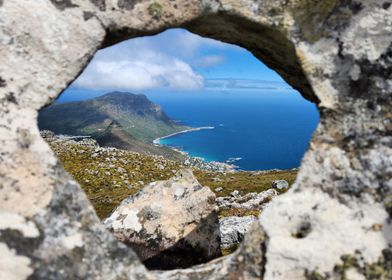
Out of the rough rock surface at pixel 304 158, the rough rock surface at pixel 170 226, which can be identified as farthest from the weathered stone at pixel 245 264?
the rough rock surface at pixel 170 226

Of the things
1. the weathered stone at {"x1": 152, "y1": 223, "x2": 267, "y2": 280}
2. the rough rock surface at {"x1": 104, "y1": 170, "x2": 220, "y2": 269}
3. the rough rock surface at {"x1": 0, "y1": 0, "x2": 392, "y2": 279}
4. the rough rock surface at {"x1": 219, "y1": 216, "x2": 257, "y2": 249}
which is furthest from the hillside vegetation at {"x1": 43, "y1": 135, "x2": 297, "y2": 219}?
the rough rock surface at {"x1": 0, "y1": 0, "x2": 392, "y2": 279}

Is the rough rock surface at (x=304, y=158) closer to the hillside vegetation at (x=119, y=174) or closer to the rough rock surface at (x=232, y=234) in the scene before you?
the rough rock surface at (x=232, y=234)

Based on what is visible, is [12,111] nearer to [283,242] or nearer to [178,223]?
[283,242]

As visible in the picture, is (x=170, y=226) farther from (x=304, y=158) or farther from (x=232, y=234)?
(x=304, y=158)

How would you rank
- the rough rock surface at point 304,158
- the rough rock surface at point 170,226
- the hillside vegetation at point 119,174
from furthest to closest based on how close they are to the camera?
1. the hillside vegetation at point 119,174
2. the rough rock surface at point 170,226
3. the rough rock surface at point 304,158

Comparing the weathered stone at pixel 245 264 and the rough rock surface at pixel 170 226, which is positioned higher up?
the weathered stone at pixel 245 264

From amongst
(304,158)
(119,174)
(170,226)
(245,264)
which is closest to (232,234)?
(170,226)

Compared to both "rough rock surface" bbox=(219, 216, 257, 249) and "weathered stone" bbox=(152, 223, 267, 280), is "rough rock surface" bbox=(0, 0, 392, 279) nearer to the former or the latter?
"weathered stone" bbox=(152, 223, 267, 280)
